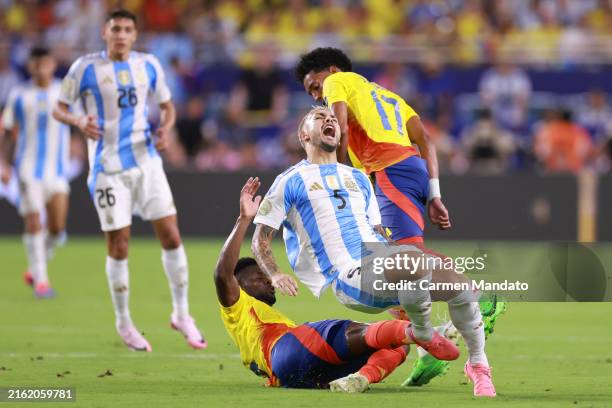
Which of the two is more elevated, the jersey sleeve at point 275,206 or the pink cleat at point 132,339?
the jersey sleeve at point 275,206

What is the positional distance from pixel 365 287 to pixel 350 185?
2.41ft

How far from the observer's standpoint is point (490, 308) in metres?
7.60

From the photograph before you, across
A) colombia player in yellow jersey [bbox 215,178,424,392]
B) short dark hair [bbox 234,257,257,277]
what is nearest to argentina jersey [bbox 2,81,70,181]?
short dark hair [bbox 234,257,257,277]

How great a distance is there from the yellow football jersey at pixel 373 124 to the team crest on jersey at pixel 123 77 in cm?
A: 243

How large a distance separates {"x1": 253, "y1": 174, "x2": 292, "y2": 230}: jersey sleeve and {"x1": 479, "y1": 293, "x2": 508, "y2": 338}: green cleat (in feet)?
3.95

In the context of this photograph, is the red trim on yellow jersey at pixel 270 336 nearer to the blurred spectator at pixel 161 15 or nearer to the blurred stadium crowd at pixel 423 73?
the blurred stadium crowd at pixel 423 73

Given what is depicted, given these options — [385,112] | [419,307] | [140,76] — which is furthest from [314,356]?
[140,76]

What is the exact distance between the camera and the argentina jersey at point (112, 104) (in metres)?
10.3

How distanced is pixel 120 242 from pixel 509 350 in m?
3.11

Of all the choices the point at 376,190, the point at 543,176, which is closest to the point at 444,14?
the point at 543,176

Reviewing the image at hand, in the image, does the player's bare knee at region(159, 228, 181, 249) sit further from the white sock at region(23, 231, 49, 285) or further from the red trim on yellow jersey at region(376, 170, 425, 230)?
the white sock at region(23, 231, 49, 285)

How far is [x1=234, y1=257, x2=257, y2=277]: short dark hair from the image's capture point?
8.16 m

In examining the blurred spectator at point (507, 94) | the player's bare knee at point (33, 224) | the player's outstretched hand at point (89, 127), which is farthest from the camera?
the blurred spectator at point (507, 94)

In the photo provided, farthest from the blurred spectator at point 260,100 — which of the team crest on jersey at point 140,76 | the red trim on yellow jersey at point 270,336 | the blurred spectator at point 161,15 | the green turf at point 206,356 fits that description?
the red trim on yellow jersey at point 270,336
